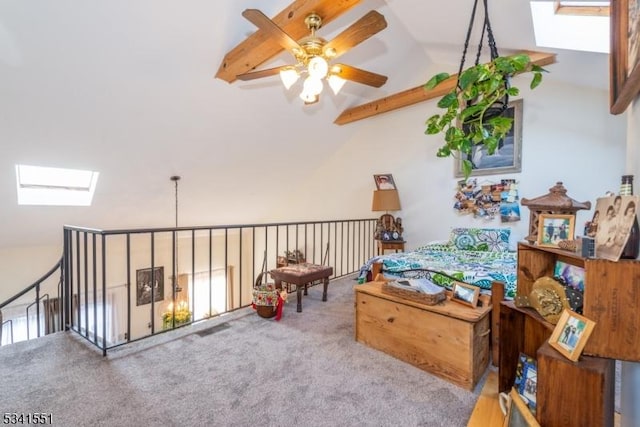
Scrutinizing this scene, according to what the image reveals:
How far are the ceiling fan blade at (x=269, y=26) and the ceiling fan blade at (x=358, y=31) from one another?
0.24 m

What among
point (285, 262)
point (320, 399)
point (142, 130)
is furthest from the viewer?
point (285, 262)

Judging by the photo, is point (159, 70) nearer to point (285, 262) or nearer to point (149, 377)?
point (149, 377)

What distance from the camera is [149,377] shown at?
1748 mm

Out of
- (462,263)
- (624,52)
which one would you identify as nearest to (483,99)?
(624,52)

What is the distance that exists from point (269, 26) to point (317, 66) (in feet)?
1.26

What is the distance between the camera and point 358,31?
5.95 feet

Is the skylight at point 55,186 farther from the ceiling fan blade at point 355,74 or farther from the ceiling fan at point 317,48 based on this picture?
the ceiling fan blade at point 355,74

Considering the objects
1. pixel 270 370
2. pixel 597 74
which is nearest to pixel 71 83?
pixel 270 370

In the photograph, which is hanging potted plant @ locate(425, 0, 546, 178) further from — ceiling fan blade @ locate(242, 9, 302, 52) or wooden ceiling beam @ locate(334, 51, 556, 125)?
wooden ceiling beam @ locate(334, 51, 556, 125)

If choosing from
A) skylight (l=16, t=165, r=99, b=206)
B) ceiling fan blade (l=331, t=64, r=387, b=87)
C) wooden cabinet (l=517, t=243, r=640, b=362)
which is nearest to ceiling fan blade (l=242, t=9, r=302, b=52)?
A: ceiling fan blade (l=331, t=64, r=387, b=87)

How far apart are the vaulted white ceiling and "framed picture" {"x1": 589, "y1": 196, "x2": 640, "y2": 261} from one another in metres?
2.03

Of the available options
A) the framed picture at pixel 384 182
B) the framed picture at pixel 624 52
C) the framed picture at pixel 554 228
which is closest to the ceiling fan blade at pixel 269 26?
the framed picture at pixel 624 52

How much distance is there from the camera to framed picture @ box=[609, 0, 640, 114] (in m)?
0.87

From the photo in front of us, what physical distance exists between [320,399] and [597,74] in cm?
365
